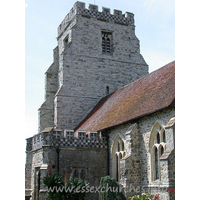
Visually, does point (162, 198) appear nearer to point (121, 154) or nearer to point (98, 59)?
point (121, 154)

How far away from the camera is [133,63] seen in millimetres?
27625

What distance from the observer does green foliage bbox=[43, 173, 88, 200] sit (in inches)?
556

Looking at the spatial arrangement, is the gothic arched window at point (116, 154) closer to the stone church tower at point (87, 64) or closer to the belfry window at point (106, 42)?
the stone church tower at point (87, 64)

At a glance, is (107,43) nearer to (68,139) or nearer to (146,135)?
(68,139)

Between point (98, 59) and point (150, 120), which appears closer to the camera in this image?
point (150, 120)

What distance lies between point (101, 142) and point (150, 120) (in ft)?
13.9

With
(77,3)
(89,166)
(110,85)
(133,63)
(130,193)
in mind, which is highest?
(77,3)

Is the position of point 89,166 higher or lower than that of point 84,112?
lower

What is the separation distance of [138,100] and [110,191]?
5.92 metres

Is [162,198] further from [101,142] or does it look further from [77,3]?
[77,3]

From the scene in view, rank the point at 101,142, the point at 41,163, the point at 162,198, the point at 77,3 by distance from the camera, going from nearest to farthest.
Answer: the point at 162,198 < the point at 41,163 < the point at 101,142 < the point at 77,3

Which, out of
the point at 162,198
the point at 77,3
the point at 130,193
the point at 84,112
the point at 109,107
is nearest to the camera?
the point at 162,198

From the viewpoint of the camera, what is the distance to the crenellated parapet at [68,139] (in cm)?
1695

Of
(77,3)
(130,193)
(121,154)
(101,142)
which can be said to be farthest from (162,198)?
(77,3)
